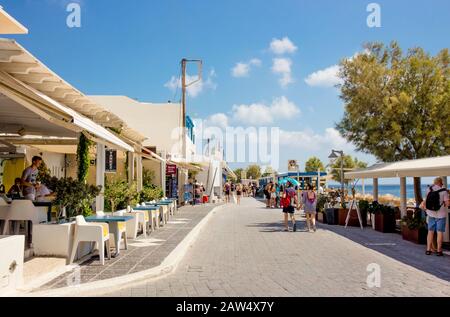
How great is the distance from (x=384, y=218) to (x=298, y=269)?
7.99 metres

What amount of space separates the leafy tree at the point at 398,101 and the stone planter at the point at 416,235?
6579 mm

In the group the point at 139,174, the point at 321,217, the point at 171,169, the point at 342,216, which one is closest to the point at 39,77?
the point at 139,174

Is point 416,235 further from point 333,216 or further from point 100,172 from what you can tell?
point 100,172

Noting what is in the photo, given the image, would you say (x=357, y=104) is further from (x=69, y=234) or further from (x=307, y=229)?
(x=69, y=234)

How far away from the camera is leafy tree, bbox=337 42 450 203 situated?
19188 millimetres

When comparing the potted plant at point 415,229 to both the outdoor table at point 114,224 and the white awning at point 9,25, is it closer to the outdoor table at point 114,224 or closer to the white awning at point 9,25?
the outdoor table at point 114,224

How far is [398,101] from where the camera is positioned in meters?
19.0

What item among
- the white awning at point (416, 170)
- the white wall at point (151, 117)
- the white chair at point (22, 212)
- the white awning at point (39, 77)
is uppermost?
the white wall at point (151, 117)

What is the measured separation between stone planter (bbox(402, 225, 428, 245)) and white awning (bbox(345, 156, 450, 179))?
1520 millimetres

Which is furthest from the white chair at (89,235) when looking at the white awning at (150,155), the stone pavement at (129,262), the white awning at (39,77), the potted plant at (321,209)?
the potted plant at (321,209)

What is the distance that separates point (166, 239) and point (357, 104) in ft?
38.2

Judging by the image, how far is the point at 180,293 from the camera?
6.70 meters

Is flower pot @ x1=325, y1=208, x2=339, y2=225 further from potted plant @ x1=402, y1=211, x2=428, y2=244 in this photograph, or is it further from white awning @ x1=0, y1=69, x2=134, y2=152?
white awning @ x1=0, y1=69, x2=134, y2=152

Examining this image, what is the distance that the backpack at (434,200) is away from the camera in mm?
10609
